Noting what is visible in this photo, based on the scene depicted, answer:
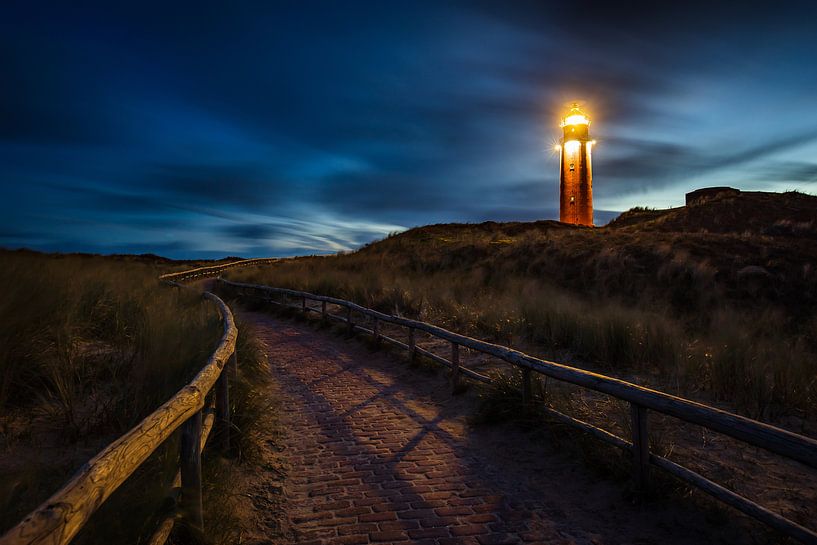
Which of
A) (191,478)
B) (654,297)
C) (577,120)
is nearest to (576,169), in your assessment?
(577,120)

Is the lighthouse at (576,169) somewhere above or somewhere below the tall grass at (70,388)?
above

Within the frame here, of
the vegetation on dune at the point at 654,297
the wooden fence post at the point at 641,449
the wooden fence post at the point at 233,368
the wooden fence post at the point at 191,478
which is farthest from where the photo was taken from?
the vegetation on dune at the point at 654,297

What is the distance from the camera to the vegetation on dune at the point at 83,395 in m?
2.81

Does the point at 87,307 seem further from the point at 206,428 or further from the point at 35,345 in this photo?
the point at 206,428

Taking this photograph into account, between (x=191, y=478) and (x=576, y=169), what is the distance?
4110 centimetres

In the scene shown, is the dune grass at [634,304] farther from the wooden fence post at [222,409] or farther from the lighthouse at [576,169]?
the lighthouse at [576,169]

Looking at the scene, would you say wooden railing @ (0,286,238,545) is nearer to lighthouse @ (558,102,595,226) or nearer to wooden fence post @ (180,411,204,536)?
wooden fence post @ (180,411,204,536)

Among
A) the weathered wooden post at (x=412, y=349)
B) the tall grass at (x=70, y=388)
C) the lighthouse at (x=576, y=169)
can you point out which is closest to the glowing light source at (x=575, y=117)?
the lighthouse at (x=576, y=169)

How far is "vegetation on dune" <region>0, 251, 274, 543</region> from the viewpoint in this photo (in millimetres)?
2807

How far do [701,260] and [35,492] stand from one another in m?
18.7

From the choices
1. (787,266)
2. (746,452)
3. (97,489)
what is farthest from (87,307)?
(787,266)

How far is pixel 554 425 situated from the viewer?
5.46 m

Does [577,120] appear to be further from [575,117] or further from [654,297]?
[654,297]

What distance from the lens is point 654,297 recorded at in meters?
14.5
